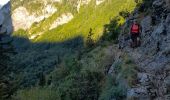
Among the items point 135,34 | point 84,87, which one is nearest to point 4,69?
point 84,87

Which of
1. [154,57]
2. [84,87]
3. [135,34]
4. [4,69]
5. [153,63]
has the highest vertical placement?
[135,34]

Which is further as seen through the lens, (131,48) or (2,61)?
(131,48)

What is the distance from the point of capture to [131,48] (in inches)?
1383

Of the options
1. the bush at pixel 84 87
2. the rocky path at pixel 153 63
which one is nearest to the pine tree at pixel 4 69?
the bush at pixel 84 87

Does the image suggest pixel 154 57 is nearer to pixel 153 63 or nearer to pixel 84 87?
pixel 153 63

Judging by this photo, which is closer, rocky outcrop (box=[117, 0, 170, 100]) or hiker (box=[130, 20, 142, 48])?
rocky outcrop (box=[117, 0, 170, 100])

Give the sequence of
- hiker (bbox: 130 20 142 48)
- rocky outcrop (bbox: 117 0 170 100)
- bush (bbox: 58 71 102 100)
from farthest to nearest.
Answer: hiker (bbox: 130 20 142 48) < bush (bbox: 58 71 102 100) < rocky outcrop (bbox: 117 0 170 100)

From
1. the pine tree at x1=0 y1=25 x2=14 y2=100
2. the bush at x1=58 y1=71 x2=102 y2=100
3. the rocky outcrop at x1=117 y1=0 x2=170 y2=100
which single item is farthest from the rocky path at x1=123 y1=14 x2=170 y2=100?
the pine tree at x1=0 y1=25 x2=14 y2=100

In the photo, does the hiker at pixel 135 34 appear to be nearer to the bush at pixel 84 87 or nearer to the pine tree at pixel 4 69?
the bush at pixel 84 87

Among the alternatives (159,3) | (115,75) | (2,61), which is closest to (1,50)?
(2,61)

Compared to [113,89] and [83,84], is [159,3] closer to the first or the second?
[83,84]

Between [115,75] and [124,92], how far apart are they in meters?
4.48

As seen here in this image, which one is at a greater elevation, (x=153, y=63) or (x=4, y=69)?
(x=4, y=69)

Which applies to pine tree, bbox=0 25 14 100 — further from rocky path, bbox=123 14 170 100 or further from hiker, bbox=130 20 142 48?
hiker, bbox=130 20 142 48
